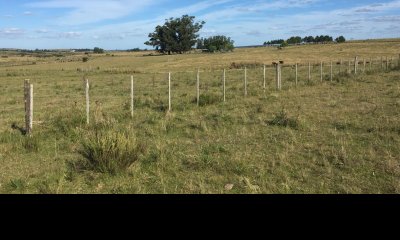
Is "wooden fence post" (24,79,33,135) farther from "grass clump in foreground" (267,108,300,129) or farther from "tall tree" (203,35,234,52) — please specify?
"tall tree" (203,35,234,52)

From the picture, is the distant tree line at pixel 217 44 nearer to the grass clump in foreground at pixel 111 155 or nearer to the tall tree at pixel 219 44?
the tall tree at pixel 219 44

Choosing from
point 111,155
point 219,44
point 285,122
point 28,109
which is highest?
point 219,44

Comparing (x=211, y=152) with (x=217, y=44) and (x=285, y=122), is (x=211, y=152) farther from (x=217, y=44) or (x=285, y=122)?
Result: (x=217, y=44)

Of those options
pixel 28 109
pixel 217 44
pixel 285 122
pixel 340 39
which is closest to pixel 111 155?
pixel 28 109

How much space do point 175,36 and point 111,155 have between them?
127767 mm

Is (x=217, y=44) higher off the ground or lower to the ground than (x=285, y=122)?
higher

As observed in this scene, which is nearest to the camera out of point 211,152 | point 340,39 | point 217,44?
point 211,152

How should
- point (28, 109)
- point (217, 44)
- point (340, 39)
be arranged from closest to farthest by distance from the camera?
1. point (28, 109)
2. point (217, 44)
3. point (340, 39)

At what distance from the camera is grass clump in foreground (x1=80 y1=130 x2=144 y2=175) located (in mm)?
7594

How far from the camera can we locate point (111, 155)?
7.74 meters

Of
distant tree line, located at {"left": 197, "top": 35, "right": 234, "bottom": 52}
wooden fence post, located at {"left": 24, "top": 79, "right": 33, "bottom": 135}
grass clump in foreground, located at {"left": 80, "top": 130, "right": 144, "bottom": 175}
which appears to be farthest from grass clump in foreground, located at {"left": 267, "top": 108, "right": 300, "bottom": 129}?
distant tree line, located at {"left": 197, "top": 35, "right": 234, "bottom": 52}

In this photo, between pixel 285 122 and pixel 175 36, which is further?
pixel 175 36

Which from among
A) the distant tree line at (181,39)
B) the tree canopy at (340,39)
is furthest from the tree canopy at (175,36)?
the tree canopy at (340,39)
